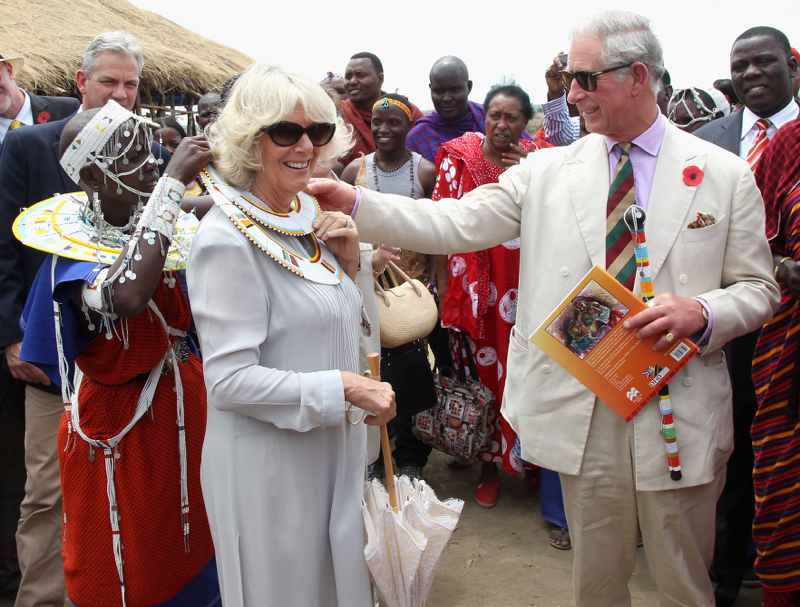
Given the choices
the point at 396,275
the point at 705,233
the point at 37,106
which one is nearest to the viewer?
the point at 705,233

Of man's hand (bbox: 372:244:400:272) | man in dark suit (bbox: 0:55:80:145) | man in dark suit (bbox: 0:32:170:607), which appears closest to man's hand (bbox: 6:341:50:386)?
man in dark suit (bbox: 0:32:170:607)

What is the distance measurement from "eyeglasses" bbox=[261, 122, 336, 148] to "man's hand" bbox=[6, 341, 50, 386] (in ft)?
5.26

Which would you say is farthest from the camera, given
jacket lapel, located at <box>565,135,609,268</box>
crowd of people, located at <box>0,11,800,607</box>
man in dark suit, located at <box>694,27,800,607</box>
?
man in dark suit, located at <box>694,27,800,607</box>

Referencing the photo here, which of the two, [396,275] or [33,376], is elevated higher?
[396,275]

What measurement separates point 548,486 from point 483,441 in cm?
51

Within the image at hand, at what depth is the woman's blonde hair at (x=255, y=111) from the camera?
1829 mm

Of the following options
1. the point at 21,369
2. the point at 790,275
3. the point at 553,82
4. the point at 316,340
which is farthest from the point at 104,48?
the point at 553,82

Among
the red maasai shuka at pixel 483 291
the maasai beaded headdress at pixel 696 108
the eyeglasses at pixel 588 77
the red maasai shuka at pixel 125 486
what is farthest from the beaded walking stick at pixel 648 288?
the maasai beaded headdress at pixel 696 108

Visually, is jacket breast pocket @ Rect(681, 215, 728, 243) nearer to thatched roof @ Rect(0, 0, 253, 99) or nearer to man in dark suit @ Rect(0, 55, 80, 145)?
man in dark suit @ Rect(0, 55, 80, 145)

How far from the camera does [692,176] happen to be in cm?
218

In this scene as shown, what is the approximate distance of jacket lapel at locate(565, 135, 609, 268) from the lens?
220 cm

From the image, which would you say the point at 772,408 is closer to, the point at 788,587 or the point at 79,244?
the point at 788,587

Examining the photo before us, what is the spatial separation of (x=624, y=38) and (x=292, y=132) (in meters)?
1.17

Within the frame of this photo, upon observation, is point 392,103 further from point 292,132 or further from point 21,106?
point 292,132
